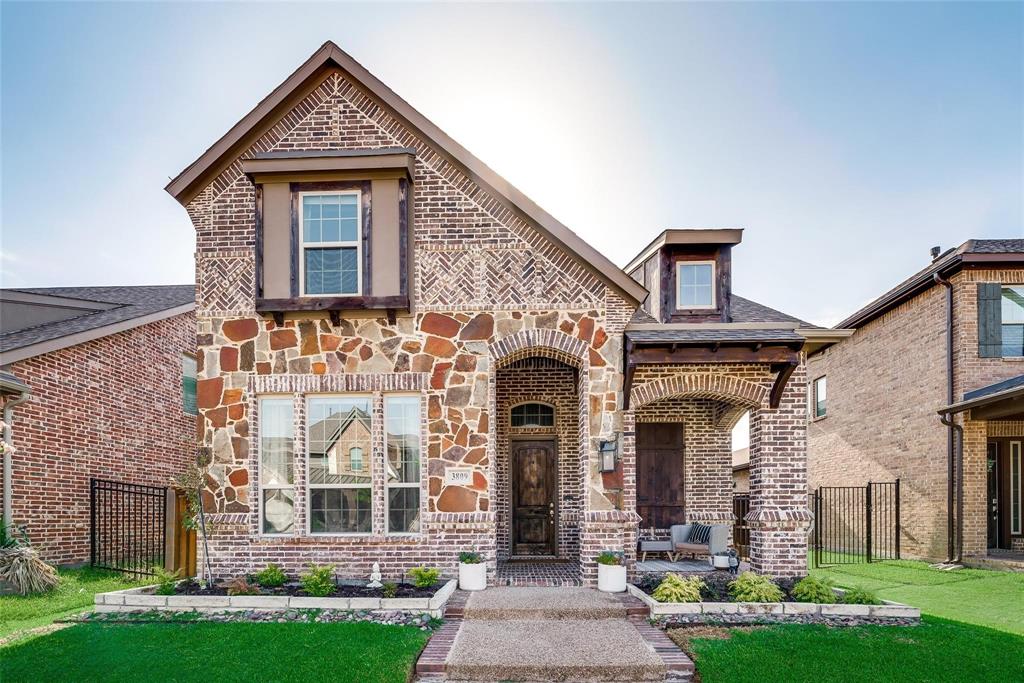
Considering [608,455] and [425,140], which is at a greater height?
[425,140]

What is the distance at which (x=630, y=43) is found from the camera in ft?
37.1

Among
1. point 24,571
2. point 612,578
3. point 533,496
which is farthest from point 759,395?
point 24,571

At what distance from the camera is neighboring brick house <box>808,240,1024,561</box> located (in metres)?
13.2

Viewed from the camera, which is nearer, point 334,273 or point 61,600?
point 61,600

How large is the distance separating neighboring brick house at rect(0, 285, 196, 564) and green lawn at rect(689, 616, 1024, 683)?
1067 centimetres

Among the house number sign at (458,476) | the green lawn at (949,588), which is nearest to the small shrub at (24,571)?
the house number sign at (458,476)

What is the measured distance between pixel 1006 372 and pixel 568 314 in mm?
10056

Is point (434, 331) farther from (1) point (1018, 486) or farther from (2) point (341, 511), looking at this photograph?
(1) point (1018, 486)

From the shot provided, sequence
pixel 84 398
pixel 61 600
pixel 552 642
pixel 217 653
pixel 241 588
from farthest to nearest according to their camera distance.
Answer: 1. pixel 84 398
2. pixel 61 600
3. pixel 241 588
4. pixel 552 642
5. pixel 217 653

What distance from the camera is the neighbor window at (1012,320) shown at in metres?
13.5

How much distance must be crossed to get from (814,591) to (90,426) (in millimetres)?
12695

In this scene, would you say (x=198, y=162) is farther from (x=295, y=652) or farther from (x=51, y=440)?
(x=295, y=652)

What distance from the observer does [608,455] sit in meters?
9.49

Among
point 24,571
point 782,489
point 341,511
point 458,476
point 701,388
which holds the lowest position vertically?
point 24,571
